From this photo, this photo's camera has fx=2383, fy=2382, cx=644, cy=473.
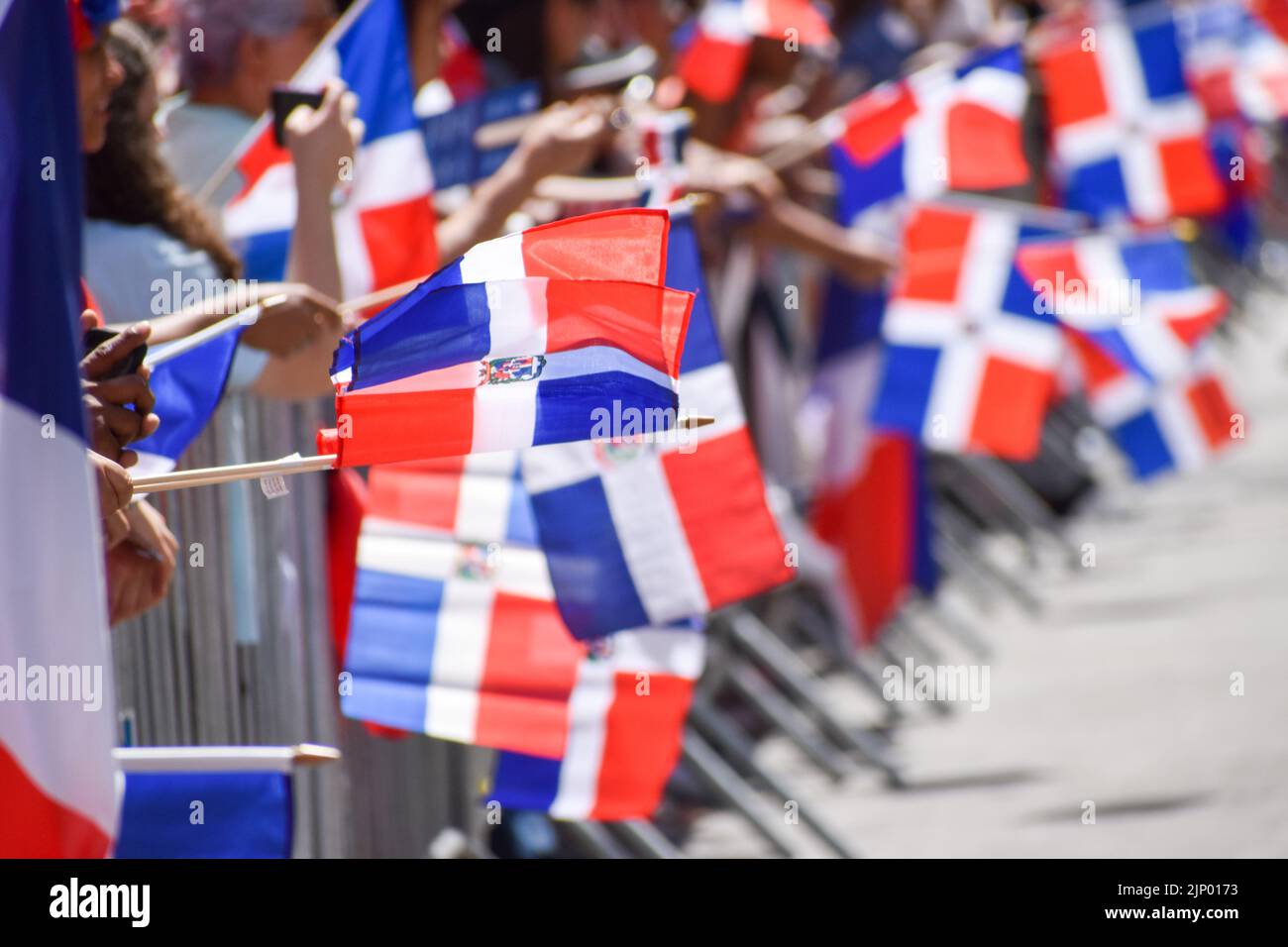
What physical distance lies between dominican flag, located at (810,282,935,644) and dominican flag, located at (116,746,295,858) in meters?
4.66

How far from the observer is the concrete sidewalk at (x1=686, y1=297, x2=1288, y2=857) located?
6.40 metres

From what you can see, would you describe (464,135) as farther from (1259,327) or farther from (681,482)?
(1259,327)

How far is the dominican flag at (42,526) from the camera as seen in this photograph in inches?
101

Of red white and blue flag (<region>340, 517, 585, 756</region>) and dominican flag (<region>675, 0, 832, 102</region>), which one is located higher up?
dominican flag (<region>675, 0, 832, 102</region>)

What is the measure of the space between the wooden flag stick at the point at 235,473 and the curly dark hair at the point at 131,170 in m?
0.99

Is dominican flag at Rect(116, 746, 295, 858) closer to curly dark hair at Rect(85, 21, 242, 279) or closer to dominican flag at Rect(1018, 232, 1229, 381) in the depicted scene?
curly dark hair at Rect(85, 21, 242, 279)

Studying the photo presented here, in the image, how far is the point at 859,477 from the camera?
7.91m

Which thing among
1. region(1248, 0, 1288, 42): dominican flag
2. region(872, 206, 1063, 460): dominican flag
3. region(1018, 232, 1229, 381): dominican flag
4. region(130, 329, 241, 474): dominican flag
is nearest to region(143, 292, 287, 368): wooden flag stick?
region(130, 329, 241, 474): dominican flag

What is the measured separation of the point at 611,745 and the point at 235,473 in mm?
1849

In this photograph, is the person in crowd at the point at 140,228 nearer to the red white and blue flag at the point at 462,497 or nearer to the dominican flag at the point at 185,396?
the dominican flag at the point at 185,396

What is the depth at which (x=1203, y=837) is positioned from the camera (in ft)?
20.1

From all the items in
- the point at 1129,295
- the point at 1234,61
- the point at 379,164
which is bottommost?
the point at 1129,295

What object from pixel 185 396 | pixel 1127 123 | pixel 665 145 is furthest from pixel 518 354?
pixel 1127 123

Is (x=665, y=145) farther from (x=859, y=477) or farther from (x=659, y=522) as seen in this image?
(x=859, y=477)
